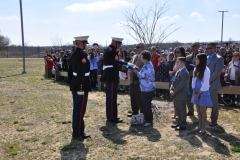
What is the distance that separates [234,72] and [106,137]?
210 inches

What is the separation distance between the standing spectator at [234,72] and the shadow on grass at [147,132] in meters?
3.91

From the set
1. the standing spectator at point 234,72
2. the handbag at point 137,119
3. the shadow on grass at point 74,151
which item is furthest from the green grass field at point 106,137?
the standing spectator at point 234,72

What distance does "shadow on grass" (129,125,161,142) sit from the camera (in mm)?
5992

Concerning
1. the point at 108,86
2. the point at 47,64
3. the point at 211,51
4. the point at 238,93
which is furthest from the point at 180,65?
the point at 47,64

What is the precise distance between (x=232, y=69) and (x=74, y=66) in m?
5.73

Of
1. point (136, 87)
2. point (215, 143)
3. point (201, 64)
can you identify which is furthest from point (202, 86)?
point (136, 87)

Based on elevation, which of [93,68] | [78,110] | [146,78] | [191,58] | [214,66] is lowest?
[78,110]

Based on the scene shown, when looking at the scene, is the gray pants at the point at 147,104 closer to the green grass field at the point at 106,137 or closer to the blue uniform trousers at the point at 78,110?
the green grass field at the point at 106,137

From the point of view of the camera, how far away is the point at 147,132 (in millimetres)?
6379

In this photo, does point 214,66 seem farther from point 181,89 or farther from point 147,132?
point 147,132

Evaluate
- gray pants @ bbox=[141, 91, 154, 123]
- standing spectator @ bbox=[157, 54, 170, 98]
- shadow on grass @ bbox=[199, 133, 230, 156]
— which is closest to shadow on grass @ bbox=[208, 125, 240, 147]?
shadow on grass @ bbox=[199, 133, 230, 156]

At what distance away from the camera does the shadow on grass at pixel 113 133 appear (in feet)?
19.2

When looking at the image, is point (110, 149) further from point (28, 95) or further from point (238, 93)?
point (28, 95)

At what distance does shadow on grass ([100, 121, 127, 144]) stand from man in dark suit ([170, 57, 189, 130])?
1.35 meters
